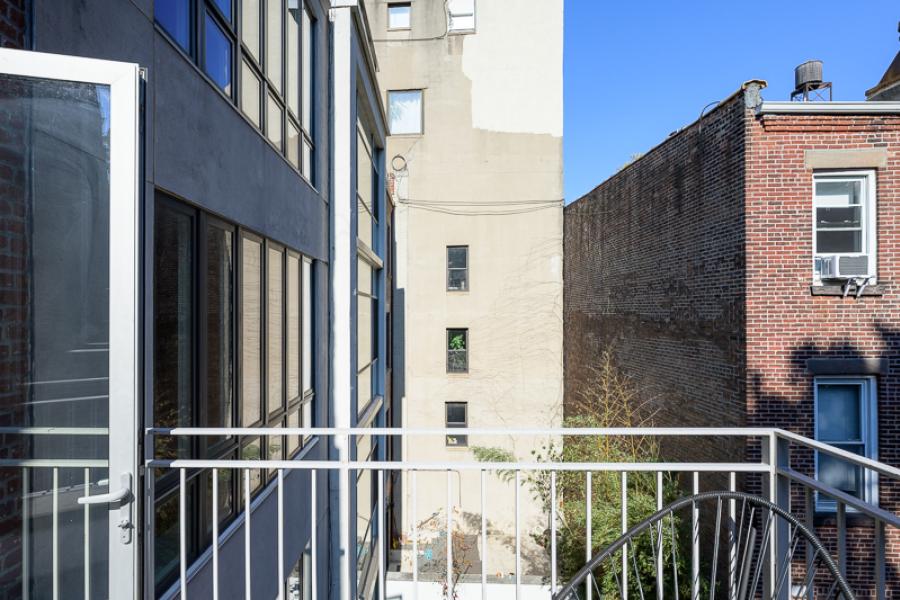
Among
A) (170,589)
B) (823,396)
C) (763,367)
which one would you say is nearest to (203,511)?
(170,589)

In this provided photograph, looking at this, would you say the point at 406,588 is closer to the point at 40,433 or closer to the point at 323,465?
the point at 323,465

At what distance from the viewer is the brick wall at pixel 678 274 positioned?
698cm

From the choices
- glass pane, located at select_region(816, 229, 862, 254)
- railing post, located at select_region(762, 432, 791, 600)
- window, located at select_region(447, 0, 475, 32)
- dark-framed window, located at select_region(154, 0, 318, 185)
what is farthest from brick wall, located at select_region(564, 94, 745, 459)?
window, located at select_region(447, 0, 475, 32)

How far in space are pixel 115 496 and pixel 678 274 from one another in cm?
831

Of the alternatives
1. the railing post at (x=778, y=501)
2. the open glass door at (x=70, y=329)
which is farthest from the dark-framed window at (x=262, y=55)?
the railing post at (x=778, y=501)

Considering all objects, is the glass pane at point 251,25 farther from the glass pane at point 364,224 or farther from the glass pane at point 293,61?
the glass pane at point 364,224

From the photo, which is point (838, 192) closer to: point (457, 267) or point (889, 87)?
point (889, 87)

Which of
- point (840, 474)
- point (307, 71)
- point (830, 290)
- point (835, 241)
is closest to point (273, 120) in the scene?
point (307, 71)

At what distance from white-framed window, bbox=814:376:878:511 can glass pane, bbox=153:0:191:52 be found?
7.87 m

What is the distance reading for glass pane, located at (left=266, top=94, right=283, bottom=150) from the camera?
4.26 m

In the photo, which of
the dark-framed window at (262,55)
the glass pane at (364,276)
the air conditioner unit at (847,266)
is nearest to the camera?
the dark-framed window at (262,55)

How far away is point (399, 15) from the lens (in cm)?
1373

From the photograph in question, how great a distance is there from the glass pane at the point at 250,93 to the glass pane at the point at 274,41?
12.5 inches

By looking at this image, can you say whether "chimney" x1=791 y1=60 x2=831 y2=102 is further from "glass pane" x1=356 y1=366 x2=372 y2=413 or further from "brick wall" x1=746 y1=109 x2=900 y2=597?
"glass pane" x1=356 y1=366 x2=372 y2=413
